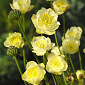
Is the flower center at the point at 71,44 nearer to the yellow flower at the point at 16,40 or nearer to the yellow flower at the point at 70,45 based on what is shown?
the yellow flower at the point at 70,45

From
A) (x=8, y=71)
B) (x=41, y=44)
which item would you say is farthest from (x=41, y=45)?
(x=8, y=71)

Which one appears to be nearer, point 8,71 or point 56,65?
point 56,65

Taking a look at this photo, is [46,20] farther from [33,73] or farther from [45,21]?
[33,73]

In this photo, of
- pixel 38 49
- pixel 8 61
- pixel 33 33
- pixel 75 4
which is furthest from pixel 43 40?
pixel 75 4

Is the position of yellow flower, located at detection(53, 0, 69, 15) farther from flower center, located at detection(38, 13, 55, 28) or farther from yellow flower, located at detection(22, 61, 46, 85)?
yellow flower, located at detection(22, 61, 46, 85)

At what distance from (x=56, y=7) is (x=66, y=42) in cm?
11

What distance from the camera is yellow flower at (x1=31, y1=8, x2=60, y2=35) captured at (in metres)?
0.61

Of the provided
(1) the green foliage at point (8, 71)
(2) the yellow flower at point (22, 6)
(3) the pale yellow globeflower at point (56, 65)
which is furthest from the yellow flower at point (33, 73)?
(1) the green foliage at point (8, 71)

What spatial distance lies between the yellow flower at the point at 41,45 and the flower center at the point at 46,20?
4cm

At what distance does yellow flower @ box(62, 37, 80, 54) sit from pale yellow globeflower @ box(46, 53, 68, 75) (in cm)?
4

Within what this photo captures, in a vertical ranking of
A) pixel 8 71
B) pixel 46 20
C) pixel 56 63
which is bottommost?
pixel 8 71

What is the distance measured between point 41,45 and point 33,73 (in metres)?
0.08

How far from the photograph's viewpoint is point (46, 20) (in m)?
0.66

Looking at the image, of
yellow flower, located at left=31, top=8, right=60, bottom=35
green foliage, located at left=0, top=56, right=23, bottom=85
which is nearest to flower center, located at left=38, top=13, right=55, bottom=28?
yellow flower, located at left=31, top=8, right=60, bottom=35
